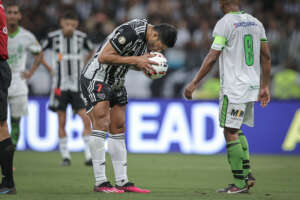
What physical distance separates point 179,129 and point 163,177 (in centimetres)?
490

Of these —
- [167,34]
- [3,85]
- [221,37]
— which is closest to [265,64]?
[221,37]

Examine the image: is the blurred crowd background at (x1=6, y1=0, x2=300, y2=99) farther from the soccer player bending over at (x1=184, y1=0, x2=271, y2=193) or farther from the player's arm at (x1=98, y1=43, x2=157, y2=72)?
the player's arm at (x1=98, y1=43, x2=157, y2=72)

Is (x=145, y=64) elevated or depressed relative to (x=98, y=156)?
elevated

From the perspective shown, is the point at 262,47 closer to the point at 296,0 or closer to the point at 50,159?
the point at 50,159

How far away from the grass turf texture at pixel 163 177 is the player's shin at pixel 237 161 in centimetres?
25

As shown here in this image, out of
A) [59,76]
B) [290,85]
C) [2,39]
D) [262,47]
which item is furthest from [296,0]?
[2,39]

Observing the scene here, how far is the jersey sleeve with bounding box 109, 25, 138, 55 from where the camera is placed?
22.1 feet

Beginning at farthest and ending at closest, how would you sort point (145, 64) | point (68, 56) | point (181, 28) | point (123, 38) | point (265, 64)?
point (181, 28) < point (68, 56) < point (265, 64) < point (123, 38) < point (145, 64)

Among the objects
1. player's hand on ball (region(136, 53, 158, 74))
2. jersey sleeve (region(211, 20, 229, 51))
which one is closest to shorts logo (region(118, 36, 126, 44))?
player's hand on ball (region(136, 53, 158, 74))

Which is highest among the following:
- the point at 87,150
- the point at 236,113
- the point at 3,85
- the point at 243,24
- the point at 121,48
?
the point at 243,24

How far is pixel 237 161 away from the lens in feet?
23.9

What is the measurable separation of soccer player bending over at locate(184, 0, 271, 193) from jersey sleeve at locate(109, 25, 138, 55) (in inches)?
37.1

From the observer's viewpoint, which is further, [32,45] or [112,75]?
[32,45]

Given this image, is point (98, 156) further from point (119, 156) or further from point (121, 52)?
point (121, 52)
